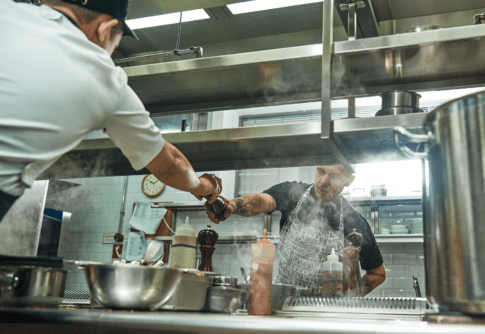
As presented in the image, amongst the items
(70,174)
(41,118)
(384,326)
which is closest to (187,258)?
(41,118)

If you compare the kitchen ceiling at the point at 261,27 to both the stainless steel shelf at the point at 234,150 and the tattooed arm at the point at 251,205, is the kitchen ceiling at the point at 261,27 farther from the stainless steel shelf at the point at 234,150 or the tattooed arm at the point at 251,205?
the tattooed arm at the point at 251,205

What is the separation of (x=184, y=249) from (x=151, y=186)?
361 centimetres

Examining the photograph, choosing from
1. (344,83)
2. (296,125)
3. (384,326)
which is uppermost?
(344,83)

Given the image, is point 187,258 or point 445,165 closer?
point 445,165

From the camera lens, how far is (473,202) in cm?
77

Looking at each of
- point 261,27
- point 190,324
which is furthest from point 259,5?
point 190,324

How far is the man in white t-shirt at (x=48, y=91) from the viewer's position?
1044mm

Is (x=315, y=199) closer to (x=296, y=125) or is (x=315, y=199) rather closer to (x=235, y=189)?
(x=296, y=125)

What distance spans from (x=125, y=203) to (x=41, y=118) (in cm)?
424

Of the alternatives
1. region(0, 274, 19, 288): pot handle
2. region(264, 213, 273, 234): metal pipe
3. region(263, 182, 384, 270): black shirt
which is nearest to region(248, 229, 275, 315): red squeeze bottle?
region(0, 274, 19, 288): pot handle

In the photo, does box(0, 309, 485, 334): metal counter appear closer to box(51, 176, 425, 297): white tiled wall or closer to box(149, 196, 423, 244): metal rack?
box(149, 196, 423, 244): metal rack

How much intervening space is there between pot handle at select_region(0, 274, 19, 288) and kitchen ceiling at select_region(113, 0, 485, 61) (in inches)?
92.2

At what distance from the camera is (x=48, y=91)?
1.06 metres

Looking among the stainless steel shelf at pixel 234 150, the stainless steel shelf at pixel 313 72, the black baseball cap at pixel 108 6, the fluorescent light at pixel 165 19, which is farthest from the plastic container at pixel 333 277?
the fluorescent light at pixel 165 19
